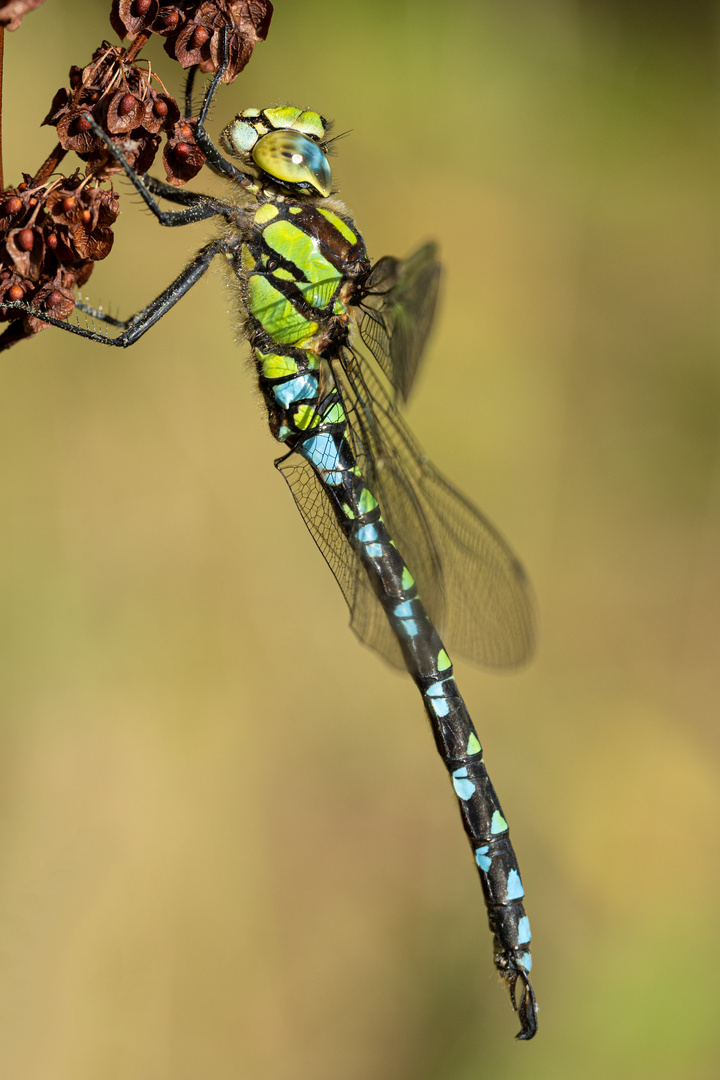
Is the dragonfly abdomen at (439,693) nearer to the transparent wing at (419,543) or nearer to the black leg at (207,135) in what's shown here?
the transparent wing at (419,543)

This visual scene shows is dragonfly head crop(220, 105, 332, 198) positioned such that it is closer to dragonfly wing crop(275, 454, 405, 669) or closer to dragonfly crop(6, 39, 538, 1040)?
dragonfly crop(6, 39, 538, 1040)

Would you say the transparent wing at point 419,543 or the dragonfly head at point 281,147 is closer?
the dragonfly head at point 281,147

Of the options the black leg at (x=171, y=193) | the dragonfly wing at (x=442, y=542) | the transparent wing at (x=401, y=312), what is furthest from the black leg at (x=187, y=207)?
the dragonfly wing at (x=442, y=542)

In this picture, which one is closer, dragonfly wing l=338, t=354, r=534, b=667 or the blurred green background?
dragonfly wing l=338, t=354, r=534, b=667

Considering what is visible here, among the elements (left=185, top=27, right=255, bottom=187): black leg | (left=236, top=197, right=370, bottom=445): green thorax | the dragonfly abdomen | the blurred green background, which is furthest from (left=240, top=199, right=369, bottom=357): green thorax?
the blurred green background

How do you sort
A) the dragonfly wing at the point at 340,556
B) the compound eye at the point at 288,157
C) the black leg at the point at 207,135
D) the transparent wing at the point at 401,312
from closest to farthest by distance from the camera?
the black leg at the point at 207,135
the compound eye at the point at 288,157
the transparent wing at the point at 401,312
the dragonfly wing at the point at 340,556

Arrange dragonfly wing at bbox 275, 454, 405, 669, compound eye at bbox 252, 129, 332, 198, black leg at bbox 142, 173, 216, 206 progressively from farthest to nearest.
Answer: dragonfly wing at bbox 275, 454, 405, 669, compound eye at bbox 252, 129, 332, 198, black leg at bbox 142, 173, 216, 206

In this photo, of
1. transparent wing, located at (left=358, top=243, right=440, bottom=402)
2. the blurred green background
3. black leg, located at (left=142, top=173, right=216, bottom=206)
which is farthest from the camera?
the blurred green background

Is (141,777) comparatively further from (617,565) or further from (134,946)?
(617,565)
